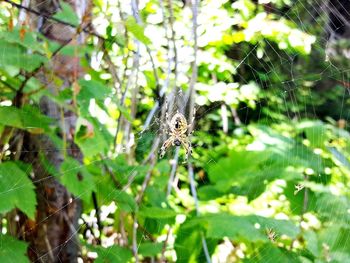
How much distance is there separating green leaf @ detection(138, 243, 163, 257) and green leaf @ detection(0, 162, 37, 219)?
0.29 metres

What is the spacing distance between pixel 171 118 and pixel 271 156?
0.30m

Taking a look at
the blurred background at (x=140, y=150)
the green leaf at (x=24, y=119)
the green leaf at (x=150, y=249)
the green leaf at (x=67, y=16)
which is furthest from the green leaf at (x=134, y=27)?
the green leaf at (x=150, y=249)

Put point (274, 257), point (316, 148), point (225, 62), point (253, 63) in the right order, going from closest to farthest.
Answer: point (274, 257) < point (316, 148) < point (253, 63) < point (225, 62)

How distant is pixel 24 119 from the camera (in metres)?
1.03

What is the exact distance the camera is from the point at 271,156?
47.0 inches

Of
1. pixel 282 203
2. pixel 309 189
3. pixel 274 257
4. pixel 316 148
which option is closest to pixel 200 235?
pixel 274 257

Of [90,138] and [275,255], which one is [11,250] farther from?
[275,255]

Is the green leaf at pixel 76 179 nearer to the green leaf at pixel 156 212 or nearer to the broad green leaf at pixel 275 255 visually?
the green leaf at pixel 156 212

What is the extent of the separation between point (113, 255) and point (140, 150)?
1.03 ft

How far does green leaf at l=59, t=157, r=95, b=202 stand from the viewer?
1034mm

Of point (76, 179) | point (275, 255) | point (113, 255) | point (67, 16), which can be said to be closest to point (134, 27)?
point (67, 16)

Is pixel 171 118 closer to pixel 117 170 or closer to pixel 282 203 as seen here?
pixel 117 170

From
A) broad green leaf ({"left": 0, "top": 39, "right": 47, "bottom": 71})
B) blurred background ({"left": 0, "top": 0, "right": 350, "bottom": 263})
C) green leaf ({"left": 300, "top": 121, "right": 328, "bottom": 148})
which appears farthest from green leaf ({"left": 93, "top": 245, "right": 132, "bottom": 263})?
green leaf ({"left": 300, "top": 121, "right": 328, "bottom": 148})

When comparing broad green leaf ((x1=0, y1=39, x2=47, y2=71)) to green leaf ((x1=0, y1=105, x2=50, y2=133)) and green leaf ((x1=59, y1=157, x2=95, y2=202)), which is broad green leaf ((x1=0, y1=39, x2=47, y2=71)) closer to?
green leaf ((x1=0, y1=105, x2=50, y2=133))
